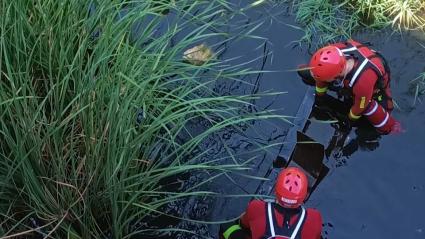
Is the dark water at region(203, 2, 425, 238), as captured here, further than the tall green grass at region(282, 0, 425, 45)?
No

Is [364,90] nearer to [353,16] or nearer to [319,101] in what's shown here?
[319,101]

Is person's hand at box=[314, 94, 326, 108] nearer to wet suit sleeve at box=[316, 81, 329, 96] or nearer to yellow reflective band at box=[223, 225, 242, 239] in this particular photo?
wet suit sleeve at box=[316, 81, 329, 96]

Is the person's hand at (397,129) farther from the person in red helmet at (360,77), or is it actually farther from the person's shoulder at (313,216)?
the person's shoulder at (313,216)

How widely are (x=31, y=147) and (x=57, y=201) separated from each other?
0.89ft

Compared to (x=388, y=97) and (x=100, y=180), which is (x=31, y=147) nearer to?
(x=100, y=180)

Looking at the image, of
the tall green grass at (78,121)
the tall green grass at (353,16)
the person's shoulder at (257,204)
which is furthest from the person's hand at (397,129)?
the tall green grass at (78,121)

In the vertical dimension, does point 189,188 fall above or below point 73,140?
below

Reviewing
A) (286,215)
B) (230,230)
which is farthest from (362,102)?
(230,230)

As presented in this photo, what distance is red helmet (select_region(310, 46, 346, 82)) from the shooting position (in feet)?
12.1

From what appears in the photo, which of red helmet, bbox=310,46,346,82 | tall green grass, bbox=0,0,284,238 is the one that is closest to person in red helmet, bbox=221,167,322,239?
tall green grass, bbox=0,0,284,238

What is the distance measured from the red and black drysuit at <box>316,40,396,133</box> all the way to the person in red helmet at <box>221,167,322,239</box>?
865 mm

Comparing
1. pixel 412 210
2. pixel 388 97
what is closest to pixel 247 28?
pixel 388 97

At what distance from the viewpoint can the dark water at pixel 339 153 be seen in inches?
137

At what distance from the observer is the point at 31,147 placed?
272 cm
